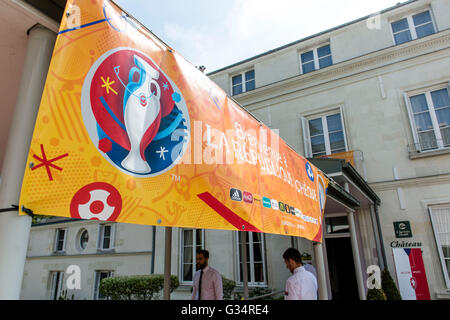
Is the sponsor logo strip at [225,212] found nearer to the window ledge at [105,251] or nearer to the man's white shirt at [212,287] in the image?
the man's white shirt at [212,287]

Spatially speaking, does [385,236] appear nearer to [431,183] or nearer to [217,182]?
[431,183]

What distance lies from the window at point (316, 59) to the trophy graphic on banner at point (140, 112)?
10.8 metres

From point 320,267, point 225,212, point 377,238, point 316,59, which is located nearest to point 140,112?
point 225,212

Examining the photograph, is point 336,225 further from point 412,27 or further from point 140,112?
point 140,112

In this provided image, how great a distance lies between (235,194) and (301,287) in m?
2.24

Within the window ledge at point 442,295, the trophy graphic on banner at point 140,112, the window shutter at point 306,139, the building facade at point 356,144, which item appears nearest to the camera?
the trophy graphic on banner at point 140,112

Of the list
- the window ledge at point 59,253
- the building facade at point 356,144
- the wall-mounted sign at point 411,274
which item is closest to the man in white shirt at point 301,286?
the building facade at point 356,144

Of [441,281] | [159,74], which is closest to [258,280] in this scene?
[441,281]

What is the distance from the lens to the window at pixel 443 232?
7828 millimetres

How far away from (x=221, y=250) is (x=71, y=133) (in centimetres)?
987

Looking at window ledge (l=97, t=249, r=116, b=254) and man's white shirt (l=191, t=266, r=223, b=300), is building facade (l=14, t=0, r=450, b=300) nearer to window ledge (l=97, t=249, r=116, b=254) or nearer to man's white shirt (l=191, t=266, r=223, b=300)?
window ledge (l=97, t=249, r=116, b=254)

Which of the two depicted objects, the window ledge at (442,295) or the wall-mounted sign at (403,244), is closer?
the window ledge at (442,295)

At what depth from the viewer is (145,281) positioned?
31.1 feet

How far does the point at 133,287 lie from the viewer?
9.33m
